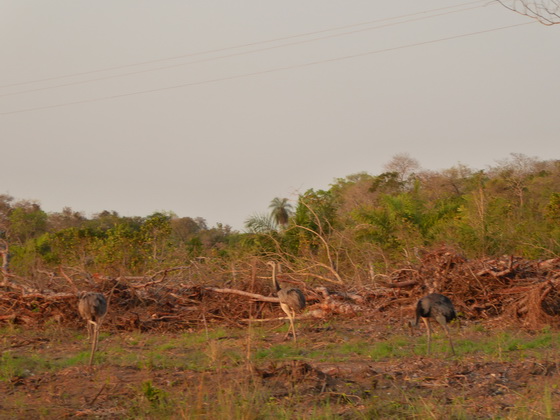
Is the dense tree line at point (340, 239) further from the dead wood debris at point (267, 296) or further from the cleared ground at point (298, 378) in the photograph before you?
the cleared ground at point (298, 378)

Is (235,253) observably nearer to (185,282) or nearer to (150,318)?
(185,282)

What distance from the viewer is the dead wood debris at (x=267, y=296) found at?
12.5 m

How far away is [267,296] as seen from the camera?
44.5 ft

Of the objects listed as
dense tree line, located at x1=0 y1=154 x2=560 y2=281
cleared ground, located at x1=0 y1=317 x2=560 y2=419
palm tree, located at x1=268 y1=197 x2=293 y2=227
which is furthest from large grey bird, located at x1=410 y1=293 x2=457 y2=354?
palm tree, located at x1=268 y1=197 x2=293 y2=227

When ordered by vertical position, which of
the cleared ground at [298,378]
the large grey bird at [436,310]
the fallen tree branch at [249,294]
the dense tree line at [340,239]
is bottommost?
the cleared ground at [298,378]

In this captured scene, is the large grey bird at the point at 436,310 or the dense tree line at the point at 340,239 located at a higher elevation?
the dense tree line at the point at 340,239

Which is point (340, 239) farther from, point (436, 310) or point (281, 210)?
point (281, 210)

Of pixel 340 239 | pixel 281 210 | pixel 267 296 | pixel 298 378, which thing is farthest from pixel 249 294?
pixel 281 210

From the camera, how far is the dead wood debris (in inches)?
494

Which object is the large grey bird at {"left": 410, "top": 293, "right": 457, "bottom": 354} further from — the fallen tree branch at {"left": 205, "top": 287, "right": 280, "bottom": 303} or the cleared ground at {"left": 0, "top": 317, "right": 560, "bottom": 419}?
the fallen tree branch at {"left": 205, "top": 287, "right": 280, "bottom": 303}

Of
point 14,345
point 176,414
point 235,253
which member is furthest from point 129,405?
point 235,253

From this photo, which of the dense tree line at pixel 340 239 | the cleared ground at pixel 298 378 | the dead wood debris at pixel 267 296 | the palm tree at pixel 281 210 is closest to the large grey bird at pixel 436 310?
the cleared ground at pixel 298 378

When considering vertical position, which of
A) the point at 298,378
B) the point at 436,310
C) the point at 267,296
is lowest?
the point at 298,378

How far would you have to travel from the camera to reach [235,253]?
17.1 metres
